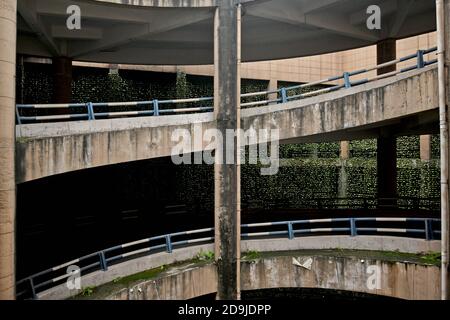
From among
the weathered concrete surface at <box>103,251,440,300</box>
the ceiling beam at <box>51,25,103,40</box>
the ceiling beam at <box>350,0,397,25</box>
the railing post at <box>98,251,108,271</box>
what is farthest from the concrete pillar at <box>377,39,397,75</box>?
the railing post at <box>98,251,108,271</box>

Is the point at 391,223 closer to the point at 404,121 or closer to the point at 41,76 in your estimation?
the point at 404,121

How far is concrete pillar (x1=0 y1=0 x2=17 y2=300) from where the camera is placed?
26.3 ft

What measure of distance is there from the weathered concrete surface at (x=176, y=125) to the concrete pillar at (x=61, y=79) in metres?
8.17

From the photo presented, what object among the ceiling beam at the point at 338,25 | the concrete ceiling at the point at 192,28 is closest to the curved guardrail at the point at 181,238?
the concrete ceiling at the point at 192,28

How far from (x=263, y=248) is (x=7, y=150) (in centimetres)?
852

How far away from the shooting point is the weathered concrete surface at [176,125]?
9156 millimetres

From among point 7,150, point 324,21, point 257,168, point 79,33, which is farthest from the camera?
point 257,168

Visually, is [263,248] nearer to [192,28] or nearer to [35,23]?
[192,28]

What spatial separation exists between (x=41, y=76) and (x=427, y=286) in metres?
20.9

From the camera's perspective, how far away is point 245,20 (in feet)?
54.7

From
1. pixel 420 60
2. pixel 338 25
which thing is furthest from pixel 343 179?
pixel 420 60

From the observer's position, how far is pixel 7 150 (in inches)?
319
